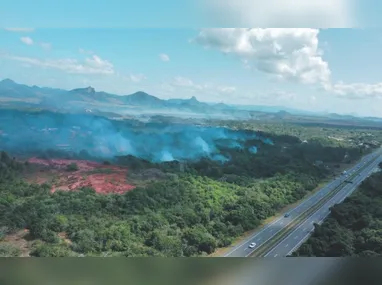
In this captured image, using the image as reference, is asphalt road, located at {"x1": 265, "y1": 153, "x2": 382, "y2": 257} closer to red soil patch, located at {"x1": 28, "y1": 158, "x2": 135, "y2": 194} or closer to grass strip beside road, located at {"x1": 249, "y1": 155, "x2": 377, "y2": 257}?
grass strip beside road, located at {"x1": 249, "y1": 155, "x2": 377, "y2": 257}

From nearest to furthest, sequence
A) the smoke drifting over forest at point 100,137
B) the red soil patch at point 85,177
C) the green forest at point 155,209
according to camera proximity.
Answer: the green forest at point 155,209 → the red soil patch at point 85,177 → the smoke drifting over forest at point 100,137

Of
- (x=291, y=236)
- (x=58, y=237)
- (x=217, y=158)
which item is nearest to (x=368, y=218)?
(x=291, y=236)

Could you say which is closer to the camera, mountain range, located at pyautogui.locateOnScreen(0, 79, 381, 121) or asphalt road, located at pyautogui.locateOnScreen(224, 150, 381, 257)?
asphalt road, located at pyautogui.locateOnScreen(224, 150, 381, 257)

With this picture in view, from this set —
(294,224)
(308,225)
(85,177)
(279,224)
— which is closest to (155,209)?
(85,177)

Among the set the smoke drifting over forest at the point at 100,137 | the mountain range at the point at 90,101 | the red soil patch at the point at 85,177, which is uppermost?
the mountain range at the point at 90,101

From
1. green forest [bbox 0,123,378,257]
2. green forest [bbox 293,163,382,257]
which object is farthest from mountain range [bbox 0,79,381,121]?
green forest [bbox 293,163,382,257]

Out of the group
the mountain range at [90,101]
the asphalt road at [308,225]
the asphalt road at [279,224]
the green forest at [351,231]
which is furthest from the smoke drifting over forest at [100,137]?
the green forest at [351,231]

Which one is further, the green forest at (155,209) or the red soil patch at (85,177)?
the red soil patch at (85,177)

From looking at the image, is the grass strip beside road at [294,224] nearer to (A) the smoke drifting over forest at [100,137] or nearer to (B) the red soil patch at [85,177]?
(A) the smoke drifting over forest at [100,137]
